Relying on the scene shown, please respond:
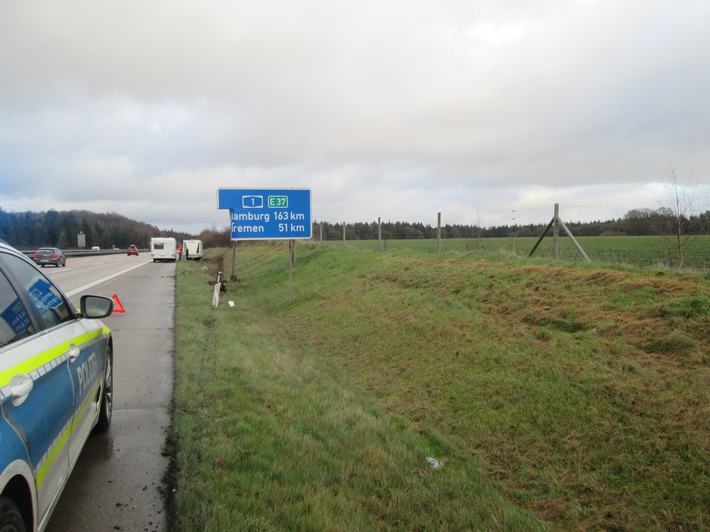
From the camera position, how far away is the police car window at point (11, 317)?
7.32 feet

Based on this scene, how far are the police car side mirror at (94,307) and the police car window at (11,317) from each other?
110 cm

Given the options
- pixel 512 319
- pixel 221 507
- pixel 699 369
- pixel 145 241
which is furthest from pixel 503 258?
pixel 145 241

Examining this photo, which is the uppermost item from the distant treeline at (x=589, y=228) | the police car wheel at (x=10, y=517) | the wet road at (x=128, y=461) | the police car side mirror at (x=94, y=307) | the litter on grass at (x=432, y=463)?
the distant treeline at (x=589, y=228)

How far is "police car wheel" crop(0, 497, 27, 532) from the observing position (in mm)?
1684

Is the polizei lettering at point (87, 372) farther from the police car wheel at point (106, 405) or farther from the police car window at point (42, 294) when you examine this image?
the police car wheel at point (106, 405)

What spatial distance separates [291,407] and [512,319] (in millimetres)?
3668

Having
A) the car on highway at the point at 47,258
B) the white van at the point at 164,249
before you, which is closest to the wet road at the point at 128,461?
the car on highway at the point at 47,258

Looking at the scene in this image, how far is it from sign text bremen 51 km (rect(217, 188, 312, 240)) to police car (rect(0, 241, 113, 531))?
38.5 ft

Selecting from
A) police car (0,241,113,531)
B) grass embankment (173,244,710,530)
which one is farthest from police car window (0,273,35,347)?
grass embankment (173,244,710,530)

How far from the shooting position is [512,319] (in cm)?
694

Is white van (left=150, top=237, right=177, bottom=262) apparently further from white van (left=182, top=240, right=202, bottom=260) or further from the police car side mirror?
the police car side mirror

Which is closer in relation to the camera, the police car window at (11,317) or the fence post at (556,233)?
the police car window at (11,317)

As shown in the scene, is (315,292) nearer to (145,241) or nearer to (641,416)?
(641,416)

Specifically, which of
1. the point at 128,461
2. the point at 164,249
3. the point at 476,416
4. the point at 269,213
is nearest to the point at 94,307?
the point at 128,461
